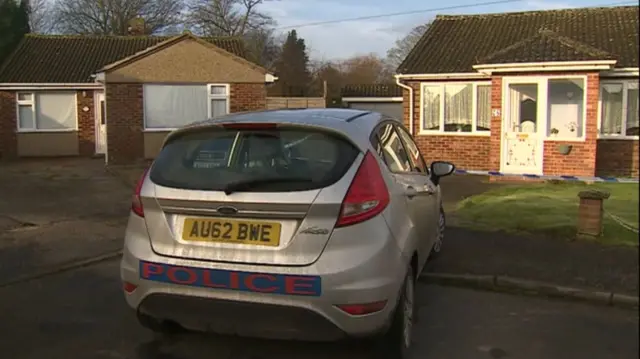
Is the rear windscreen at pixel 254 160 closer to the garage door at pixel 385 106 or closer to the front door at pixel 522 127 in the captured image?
the front door at pixel 522 127

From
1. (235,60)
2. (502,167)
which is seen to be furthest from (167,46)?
(502,167)

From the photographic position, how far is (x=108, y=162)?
19.8 meters

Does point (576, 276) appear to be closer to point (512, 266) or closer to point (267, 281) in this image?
point (512, 266)

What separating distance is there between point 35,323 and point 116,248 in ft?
9.04

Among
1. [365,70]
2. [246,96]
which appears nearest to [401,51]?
[365,70]

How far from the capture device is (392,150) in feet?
15.5

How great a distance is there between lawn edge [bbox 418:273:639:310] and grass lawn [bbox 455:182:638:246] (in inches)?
48.0

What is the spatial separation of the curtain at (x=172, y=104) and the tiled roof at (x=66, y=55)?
4331 millimetres

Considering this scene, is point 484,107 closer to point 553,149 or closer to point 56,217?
point 553,149

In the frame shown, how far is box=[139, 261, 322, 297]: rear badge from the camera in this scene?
3576mm

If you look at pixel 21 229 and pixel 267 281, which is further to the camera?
pixel 21 229

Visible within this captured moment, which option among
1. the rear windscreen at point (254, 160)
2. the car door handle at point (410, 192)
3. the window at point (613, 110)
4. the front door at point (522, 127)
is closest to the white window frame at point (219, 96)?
the front door at point (522, 127)

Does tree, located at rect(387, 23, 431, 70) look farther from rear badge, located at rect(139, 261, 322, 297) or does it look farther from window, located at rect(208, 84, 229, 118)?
rear badge, located at rect(139, 261, 322, 297)

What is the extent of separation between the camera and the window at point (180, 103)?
66.7 ft
